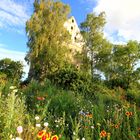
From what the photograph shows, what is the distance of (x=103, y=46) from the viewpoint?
130ft

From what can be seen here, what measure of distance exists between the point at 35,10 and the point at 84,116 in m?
30.3

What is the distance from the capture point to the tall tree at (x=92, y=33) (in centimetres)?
3962

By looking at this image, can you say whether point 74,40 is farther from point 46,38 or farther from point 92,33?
point 46,38

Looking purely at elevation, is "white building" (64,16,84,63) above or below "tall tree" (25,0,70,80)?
above

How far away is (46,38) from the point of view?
33.3 metres

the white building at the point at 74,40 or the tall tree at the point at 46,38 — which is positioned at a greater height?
the white building at the point at 74,40

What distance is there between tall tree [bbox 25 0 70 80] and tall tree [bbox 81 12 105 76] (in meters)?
5.30

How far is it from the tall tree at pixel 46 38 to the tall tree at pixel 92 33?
5301 millimetres

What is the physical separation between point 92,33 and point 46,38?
27.2 ft

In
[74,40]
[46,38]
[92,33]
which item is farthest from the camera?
[74,40]

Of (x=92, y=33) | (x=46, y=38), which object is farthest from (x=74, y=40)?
(x=46, y=38)

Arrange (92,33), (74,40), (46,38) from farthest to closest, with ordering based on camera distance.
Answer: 1. (74,40)
2. (92,33)
3. (46,38)

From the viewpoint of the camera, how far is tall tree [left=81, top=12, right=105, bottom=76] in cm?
3962

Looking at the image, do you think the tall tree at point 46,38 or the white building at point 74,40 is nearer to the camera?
the tall tree at point 46,38
